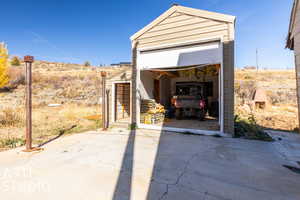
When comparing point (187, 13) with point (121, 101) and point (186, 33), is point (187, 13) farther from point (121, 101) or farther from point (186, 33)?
point (121, 101)

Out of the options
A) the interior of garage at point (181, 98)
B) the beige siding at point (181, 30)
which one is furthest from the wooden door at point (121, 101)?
the beige siding at point (181, 30)

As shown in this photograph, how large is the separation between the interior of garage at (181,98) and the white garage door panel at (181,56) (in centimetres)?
25

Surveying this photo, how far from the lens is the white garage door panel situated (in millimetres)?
5117

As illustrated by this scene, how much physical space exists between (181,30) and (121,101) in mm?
4568

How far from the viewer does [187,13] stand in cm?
543

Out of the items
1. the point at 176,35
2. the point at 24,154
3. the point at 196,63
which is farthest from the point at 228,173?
the point at 176,35

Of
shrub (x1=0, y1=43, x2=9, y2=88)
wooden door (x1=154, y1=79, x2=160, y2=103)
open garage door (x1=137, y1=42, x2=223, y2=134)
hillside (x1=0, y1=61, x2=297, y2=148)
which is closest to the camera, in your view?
open garage door (x1=137, y1=42, x2=223, y2=134)

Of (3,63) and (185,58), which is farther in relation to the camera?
(3,63)

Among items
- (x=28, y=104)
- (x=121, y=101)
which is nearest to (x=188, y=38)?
(x=121, y=101)

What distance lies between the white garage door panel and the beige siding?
340 millimetres

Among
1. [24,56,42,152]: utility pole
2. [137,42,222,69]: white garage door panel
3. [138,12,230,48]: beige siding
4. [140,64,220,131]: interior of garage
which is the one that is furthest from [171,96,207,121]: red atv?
[24,56,42,152]: utility pole

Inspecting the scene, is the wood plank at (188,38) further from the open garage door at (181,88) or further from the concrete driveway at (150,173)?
the concrete driveway at (150,173)

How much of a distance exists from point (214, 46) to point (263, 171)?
404 centimetres

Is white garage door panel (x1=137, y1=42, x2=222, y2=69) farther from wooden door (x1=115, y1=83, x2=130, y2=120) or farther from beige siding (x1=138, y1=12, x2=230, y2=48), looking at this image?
wooden door (x1=115, y1=83, x2=130, y2=120)
